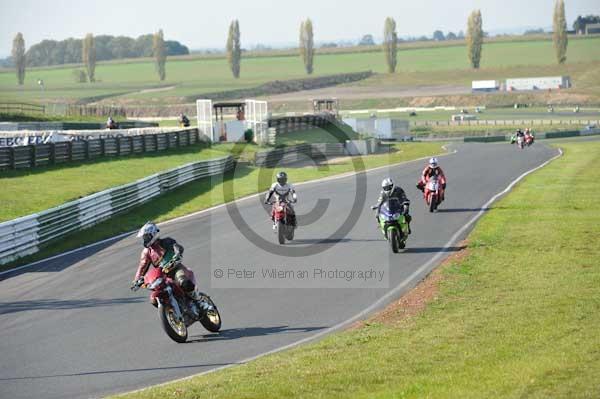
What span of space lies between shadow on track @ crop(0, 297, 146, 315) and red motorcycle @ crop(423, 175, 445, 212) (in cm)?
1300

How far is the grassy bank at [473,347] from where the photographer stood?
33.9ft

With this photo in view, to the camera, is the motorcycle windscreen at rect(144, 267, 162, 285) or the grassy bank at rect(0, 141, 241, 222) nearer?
the motorcycle windscreen at rect(144, 267, 162, 285)

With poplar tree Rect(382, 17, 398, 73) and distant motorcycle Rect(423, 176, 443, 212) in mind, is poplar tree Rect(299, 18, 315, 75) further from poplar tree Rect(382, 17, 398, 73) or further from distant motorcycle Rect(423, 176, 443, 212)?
distant motorcycle Rect(423, 176, 443, 212)

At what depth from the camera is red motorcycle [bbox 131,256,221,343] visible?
13.4 meters

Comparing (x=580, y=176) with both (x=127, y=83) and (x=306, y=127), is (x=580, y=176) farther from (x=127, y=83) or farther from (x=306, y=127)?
(x=127, y=83)

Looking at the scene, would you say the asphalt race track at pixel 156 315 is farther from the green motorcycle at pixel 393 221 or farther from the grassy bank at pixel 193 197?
the grassy bank at pixel 193 197

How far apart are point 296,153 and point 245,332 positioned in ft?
134

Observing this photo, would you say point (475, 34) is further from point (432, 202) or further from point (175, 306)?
point (175, 306)

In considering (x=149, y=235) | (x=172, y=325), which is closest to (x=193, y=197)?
(x=149, y=235)

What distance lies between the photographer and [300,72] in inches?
7013

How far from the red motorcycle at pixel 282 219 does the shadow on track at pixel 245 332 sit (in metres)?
8.26

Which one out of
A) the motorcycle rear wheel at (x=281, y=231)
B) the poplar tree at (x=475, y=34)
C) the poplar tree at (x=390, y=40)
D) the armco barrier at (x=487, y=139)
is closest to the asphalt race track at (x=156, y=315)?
the motorcycle rear wheel at (x=281, y=231)

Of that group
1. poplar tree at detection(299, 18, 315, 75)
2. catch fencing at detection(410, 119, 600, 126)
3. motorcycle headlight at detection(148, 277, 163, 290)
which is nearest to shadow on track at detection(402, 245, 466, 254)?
motorcycle headlight at detection(148, 277, 163, 290)

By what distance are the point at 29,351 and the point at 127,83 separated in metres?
164
